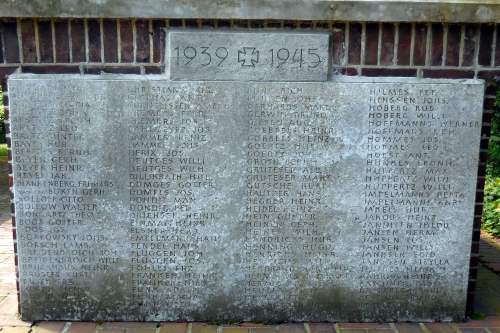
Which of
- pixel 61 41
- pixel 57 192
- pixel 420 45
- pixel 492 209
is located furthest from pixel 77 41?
pixel 492 209

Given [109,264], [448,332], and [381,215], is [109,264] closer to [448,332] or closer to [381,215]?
[381,215]

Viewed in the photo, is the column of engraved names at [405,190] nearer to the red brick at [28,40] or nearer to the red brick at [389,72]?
the red brick at [389,72]

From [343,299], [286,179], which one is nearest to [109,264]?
[286,179]

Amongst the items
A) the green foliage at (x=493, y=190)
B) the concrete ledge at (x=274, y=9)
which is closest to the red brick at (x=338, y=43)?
the concrete ledge at (x=274, y=9)

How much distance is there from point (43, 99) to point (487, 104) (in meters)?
2.75

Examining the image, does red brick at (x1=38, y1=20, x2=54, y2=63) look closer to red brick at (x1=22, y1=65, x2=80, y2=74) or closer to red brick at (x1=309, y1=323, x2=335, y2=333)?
red brick at (x1=22, y1=65, x2=80, y2=74)

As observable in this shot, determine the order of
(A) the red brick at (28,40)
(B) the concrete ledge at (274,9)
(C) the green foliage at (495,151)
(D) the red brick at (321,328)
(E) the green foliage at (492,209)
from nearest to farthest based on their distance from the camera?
1. (B) the concrete ledge at (274,9)
2. (A) the red brick at (28,40)
3. (D) the red brick at (321,328)
4. (E) the green foliage at (492,209)
5. (C) the green foliage at (495,151)

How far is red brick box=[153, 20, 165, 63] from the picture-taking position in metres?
3.19

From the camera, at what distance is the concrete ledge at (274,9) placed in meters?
3.07

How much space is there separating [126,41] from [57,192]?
1036 millimetres

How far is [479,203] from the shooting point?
3438 mm

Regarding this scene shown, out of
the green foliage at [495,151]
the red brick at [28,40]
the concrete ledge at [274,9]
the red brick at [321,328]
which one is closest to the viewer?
the concrete ledge at [274,9]

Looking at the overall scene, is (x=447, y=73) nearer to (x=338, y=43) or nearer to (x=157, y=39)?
(x=338, y=43)

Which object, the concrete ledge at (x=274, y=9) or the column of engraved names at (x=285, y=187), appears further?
the column of engraved names at (x=285, y=187)
